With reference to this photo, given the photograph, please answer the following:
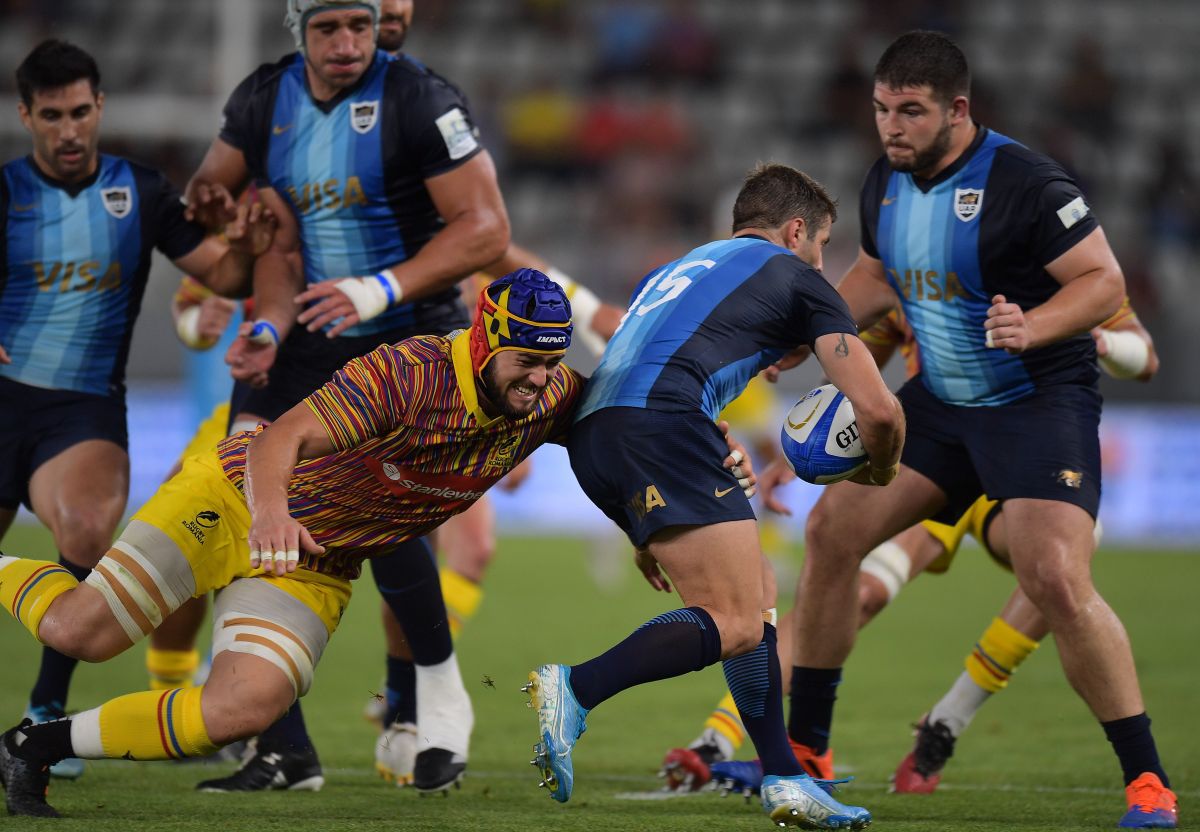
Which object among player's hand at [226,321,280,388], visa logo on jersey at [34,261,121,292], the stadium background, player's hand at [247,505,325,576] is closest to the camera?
player's hand at [247,505,325,576]

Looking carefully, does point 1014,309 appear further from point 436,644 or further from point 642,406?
point 436,644

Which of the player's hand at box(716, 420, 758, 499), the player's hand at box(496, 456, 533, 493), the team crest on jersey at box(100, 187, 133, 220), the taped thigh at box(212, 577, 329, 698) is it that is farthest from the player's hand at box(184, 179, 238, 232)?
the player's hand at box(496, 456, 533, 493)

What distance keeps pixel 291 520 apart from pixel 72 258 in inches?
88.0

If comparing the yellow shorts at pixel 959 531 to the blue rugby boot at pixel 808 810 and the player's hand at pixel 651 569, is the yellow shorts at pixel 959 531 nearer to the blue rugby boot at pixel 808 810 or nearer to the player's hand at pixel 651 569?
the player's hand at pixel 651 569

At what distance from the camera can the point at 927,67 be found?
539cm

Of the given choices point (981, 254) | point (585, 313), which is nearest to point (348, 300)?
point (585, 313)

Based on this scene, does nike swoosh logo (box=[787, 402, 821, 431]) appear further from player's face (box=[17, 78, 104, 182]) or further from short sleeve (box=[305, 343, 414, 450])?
player's face (box=[17, 78, 104, 182])

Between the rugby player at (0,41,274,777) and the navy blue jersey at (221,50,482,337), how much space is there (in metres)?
0.23

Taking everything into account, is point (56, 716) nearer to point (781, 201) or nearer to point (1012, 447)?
point (781, 201)

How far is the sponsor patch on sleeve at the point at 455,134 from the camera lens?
19.5ft

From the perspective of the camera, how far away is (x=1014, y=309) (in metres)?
4.97

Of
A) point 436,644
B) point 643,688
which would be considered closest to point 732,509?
point 436,644

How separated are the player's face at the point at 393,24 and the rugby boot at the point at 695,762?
2.92m

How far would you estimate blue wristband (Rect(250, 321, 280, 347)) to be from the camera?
19.1 ft
